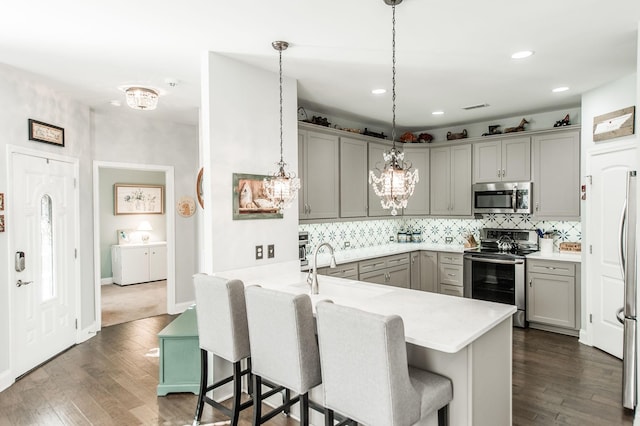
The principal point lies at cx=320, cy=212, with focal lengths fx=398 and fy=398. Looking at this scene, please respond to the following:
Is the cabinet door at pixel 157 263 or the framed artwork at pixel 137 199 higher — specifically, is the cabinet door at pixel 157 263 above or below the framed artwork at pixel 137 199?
below

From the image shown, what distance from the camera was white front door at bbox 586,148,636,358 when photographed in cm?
382

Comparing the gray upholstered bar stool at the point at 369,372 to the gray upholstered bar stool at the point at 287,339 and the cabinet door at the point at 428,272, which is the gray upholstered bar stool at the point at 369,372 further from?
the cabinet door at the point at 428,272

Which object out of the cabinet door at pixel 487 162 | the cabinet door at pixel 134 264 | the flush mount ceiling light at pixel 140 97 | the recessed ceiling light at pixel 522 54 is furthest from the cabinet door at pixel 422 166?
the cabinet door at pixel 134 264

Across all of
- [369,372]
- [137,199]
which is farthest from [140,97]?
[137,199]

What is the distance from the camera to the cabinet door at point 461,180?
5.71m

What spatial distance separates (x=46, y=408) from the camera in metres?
3.06

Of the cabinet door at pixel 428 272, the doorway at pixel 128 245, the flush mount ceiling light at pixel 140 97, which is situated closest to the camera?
the flush mount ceiling light at pixel 140 97

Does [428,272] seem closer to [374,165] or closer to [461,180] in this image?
[461,180]

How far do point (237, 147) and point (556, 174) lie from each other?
393cm

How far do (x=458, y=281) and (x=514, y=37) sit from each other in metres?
3.44

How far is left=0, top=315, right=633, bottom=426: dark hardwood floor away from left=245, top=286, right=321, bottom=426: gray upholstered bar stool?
2.58 ft

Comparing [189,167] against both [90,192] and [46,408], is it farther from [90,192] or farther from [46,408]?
[46,408]

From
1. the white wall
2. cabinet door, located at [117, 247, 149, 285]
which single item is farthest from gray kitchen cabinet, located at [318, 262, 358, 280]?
cabinet door, located at [117, 247, 149, 285]

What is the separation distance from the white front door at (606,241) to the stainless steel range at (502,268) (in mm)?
780
